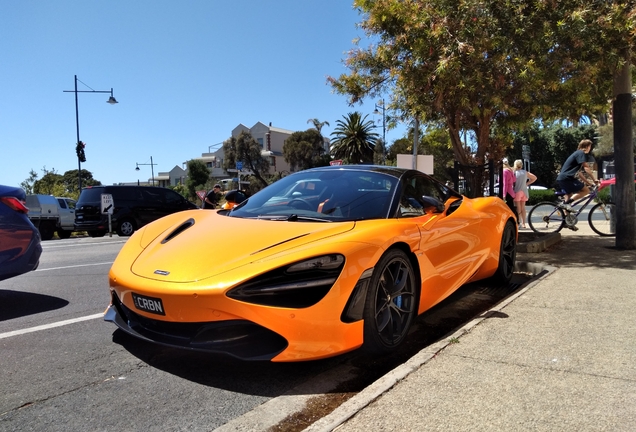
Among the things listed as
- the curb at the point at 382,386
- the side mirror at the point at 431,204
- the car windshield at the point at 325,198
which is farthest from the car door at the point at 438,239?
the curb at the point at 382,386

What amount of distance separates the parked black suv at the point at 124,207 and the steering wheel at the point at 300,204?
13.4m

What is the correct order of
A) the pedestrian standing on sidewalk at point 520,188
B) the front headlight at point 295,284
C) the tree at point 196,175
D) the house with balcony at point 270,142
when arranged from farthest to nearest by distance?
the house with balcony at point 270,142 → the tree at point 196,175 → the pedestrian standing on sidewalk at point 520,188 → the front headlight at point 295,284

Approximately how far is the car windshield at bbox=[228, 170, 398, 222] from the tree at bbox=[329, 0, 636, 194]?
3.38 m

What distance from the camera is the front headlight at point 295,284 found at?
2.74 metres

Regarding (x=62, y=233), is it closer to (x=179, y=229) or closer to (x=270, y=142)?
(x=179, y=229)

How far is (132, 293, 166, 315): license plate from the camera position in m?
2.86

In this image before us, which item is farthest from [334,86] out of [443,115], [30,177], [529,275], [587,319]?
[30,177]

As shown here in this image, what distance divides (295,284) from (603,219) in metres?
8.38

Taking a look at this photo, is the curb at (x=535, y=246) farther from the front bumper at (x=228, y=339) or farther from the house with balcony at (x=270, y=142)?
the house with balcony at (x=270, y=142)

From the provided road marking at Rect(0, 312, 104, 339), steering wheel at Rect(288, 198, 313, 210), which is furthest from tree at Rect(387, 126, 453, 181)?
road marking at Rect(0, 312, 104, 339)

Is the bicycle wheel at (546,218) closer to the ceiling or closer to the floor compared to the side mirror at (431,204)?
closer to the floor

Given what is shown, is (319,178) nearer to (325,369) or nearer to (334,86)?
(325,369)

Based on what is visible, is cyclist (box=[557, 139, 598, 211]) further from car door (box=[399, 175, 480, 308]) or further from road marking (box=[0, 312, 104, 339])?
road marking (box=[0, 312, 104, 339])

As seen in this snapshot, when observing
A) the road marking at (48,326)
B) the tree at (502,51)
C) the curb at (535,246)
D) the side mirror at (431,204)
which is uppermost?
the tree at (502,51)
